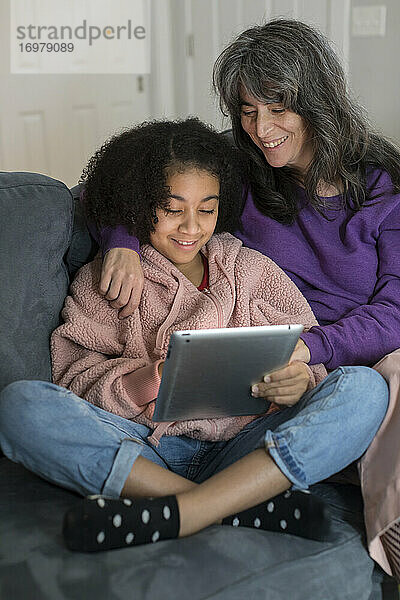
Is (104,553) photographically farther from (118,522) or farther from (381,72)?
(381,72)

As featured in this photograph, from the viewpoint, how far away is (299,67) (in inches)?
60.2

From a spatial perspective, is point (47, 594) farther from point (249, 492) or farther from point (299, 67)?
point (299, 67)

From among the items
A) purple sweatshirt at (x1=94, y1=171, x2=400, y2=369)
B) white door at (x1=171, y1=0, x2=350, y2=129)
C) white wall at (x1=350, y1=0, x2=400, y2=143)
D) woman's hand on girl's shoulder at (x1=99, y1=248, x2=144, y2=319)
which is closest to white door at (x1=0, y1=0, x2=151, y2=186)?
white door at (x1=171, y1=0, x2=350, y2=129)

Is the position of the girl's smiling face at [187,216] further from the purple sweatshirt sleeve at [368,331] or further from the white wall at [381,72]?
the white wall at [381,72]

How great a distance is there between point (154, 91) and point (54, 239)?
2443 millimetres

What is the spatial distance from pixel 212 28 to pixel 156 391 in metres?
2.69

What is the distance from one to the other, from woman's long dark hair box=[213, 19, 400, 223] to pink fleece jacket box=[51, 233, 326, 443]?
7.7 inches

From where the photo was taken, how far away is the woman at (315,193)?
149 centimetres

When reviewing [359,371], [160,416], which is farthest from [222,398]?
[359,371]

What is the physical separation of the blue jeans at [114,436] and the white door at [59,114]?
2315 millimetres

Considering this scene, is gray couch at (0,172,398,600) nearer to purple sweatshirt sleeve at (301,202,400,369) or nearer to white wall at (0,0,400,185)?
purple sweatshirt sleeve at (301,202,400,369)

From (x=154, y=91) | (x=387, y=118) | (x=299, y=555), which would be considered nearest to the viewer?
(x=299, y=555)

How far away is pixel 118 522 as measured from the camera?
1046mm

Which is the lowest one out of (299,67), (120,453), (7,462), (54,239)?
(7,462)
